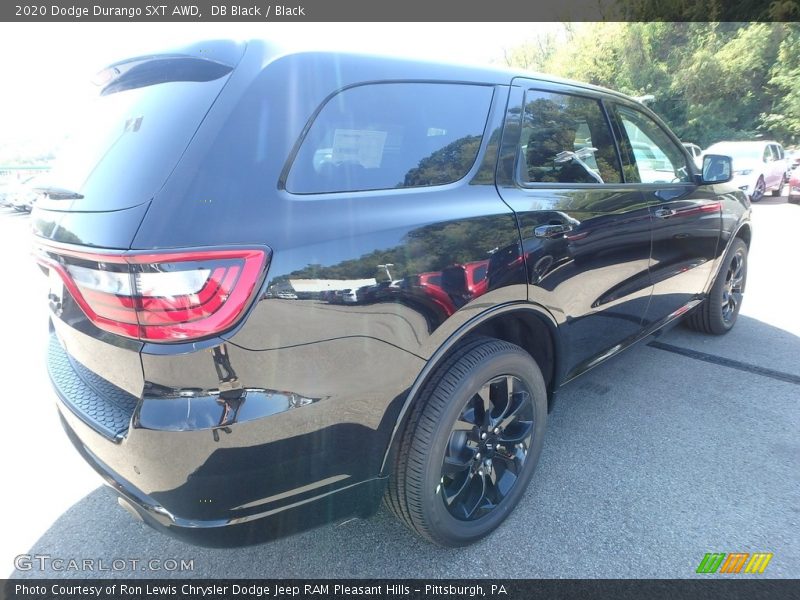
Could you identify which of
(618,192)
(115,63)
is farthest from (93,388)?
(618,192)

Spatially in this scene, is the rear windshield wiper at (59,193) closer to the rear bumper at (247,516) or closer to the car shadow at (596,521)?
the rear bumper at (247,516)

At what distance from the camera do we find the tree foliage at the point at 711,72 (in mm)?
24047

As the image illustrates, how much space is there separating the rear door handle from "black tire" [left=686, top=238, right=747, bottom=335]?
4.25 feet

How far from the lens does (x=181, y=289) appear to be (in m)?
1.30

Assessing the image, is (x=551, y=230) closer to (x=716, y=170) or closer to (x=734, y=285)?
(x=716, y=170)

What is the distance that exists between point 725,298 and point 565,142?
2684mm

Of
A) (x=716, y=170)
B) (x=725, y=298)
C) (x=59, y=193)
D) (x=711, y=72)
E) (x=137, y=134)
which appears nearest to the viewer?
(x=137, y=134)

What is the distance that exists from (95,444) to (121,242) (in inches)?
27.8

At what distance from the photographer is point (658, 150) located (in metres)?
3.30

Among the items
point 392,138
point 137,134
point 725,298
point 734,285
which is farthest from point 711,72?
point 137,134

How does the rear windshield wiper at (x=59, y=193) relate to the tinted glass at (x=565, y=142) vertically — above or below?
below

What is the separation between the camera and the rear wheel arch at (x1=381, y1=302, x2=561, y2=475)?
1746mm

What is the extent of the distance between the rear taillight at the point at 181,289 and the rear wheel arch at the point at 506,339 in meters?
→ 0.70

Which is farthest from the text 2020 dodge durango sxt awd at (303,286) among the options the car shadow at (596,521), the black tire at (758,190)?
the black tire at (758,190)
